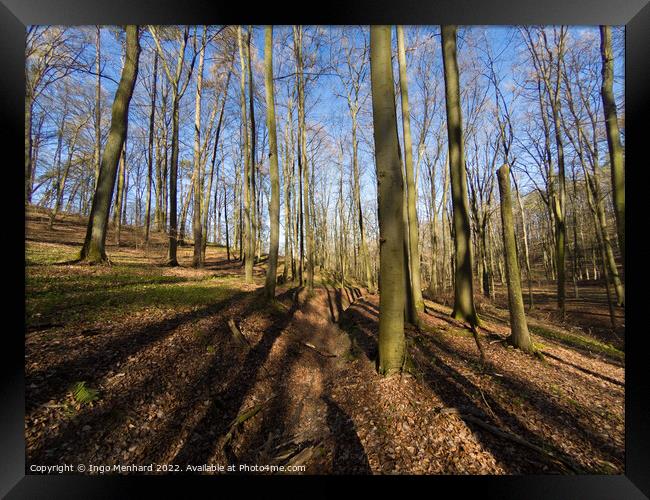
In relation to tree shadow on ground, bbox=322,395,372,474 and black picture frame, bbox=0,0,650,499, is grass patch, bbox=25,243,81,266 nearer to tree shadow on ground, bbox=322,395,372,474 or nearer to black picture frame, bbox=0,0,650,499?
black picture frame, bbox=0,0,650,499

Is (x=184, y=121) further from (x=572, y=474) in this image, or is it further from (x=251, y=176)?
(x=572, y=474)

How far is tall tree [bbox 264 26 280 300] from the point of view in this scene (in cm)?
760

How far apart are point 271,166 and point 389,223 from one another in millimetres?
5894

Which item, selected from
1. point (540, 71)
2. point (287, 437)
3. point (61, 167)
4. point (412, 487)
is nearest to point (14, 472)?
point (287, 437)

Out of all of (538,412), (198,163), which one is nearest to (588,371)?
(538,412)

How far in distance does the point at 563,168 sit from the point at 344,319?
1155cm

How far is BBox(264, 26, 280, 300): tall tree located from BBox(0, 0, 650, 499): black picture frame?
17.8 ft

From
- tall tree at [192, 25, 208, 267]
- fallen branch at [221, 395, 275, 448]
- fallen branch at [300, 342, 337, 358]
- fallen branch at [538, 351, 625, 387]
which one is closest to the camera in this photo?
fallen branch at [221, 395, 275, 448]

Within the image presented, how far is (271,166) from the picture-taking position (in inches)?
317

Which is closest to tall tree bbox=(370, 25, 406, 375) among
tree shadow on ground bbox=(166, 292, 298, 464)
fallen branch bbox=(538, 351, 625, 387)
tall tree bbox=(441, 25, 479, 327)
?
tree shadow on ground bbox=(166, 292, 298, 464)

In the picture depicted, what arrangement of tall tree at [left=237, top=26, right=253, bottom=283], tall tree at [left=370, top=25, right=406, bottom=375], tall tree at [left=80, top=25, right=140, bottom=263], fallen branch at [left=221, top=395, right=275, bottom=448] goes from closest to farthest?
fallen branch at [left=221, top=395, right=275, bottom=448], tall tree at [left=370, top=25, right=406, bottom=375], tall tree at [left=80, top=25, right=140, bottom=263], tall tree at [left=237, top=26, right=253, bottom=283]

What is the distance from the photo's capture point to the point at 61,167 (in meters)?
5.29

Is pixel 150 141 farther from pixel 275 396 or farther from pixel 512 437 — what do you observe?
pixel 512 437

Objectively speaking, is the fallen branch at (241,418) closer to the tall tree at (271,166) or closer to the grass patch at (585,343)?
the tall tree at (271,166)
